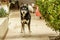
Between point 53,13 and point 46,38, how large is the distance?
1172 mm

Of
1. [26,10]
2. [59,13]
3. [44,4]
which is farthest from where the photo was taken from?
[26,10]

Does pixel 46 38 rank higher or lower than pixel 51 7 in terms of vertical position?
lower

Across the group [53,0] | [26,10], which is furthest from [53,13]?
[26,10]

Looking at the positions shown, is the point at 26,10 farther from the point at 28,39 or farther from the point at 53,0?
the point at 53,0

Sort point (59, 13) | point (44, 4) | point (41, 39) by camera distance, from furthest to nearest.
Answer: point (41, 39), point (44, 4), point (59, 13)

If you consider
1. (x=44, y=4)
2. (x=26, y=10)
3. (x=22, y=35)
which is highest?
(x=44, y=4)

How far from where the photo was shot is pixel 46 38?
12.4 ft

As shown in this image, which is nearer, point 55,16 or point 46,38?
point 55,16

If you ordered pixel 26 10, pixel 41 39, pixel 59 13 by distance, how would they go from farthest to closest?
pixel 26 10 → pixel 41 39 → pixel 59 13

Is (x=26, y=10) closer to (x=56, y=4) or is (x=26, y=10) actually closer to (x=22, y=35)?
(x=22, y=35)

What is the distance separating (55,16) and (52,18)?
7cm

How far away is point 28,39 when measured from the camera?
150 inches

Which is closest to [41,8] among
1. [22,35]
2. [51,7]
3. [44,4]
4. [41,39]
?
[44,4]

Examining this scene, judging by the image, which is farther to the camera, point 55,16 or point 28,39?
point 28,39
